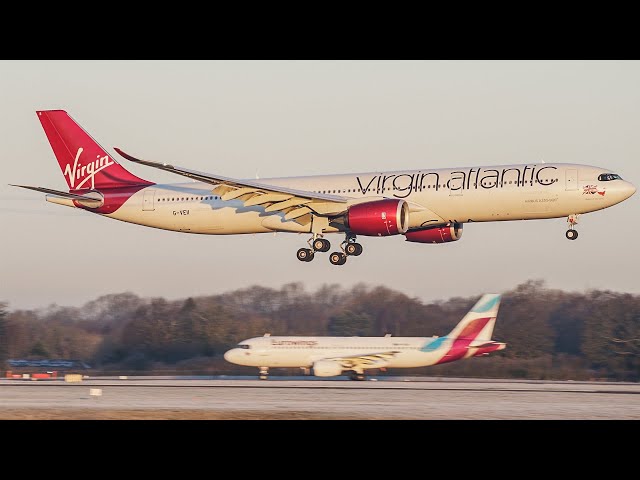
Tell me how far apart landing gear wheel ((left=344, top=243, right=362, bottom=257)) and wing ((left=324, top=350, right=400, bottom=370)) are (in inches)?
232

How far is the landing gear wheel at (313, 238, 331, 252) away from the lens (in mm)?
49219

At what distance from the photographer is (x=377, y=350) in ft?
173

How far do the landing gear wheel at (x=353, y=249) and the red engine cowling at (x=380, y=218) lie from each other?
2.78 meters

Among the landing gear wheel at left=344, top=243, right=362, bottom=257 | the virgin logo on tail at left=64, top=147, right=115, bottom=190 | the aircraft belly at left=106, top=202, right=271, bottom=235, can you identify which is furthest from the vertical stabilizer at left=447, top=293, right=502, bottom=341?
the virgin logo on tail at left=64, top=147, right=115, bottom=190

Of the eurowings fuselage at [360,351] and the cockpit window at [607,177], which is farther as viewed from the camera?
the eurowings fuselage at [360,351]

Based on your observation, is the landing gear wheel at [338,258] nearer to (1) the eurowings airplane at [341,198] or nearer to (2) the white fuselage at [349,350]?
(1) the eurowings airplane at [341,198]

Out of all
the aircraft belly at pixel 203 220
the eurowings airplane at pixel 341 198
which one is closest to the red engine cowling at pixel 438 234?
the eurowings airplane at pixel 341 198

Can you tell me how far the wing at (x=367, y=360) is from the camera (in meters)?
51.9

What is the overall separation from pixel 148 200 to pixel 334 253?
9797 mm

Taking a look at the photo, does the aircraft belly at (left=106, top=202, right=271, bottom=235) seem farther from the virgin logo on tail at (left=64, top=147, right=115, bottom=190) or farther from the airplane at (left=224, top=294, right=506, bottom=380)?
the airplane at (left=224, top=294, right=506, bottom=380)

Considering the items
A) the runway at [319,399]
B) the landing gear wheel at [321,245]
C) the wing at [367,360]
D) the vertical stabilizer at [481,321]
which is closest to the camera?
the runway at [319,399]

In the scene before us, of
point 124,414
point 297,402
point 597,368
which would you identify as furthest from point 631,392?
point 124,414

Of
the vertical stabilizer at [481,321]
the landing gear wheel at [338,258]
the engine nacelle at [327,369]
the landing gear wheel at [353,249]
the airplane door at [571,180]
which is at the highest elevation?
the airplane door at [571,180]

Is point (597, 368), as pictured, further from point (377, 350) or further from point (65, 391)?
point (65, 391)
